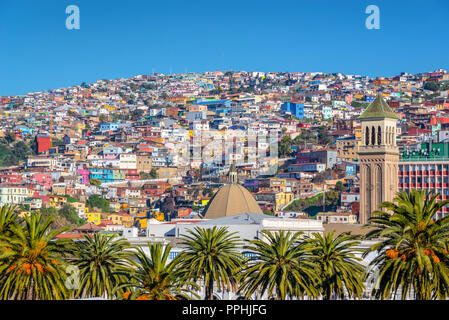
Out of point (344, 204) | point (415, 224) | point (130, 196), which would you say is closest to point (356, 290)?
point (415, 224)

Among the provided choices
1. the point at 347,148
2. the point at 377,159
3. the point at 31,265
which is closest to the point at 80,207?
the point at 347,148

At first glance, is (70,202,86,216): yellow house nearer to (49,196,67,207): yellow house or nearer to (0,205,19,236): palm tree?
(49,196,67,207): yellow house

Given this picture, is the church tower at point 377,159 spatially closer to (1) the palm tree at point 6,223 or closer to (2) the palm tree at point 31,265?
(1) the palm tree at point 6,223

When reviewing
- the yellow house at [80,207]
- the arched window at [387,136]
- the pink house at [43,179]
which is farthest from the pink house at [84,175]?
the arched window at [387,136]

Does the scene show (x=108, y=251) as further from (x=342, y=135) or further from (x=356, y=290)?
(x=342, y=135)

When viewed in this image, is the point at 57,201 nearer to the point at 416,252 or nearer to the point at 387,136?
the point at 387,136

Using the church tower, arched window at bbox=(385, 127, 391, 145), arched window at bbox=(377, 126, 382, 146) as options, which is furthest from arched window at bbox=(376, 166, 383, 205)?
arched window at bbox=(385, 127, 391, 145)
